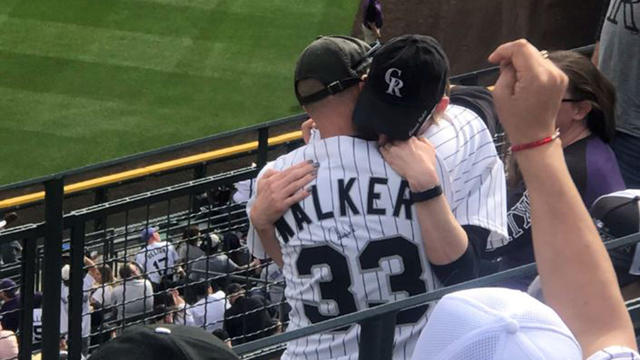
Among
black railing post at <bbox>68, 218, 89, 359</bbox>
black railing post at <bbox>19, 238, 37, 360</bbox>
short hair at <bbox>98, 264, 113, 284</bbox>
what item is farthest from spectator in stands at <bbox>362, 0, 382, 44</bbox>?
black railing post at <bbox>19, 238, 37, 360</bbox>

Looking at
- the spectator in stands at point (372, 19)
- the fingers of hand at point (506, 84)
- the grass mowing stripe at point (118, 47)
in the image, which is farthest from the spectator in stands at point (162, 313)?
the grass mowing stripe at point (118, 47)

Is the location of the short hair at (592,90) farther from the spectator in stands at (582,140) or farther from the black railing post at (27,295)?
the black railing post at (27,295)

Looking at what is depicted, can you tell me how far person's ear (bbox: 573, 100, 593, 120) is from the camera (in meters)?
3.34

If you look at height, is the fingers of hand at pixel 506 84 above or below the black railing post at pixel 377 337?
above

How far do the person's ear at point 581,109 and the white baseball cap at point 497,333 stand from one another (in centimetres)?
154

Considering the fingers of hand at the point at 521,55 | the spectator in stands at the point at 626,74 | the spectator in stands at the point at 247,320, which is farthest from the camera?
the spectator in stands at the point at 247,320

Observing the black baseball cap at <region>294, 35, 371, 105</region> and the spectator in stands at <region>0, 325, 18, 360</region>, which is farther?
the spectator in stands at <region>0, 325, 18, 360</region>

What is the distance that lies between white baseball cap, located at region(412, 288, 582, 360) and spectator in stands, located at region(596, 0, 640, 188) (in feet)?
7.67

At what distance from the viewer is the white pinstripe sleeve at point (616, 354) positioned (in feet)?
6.41

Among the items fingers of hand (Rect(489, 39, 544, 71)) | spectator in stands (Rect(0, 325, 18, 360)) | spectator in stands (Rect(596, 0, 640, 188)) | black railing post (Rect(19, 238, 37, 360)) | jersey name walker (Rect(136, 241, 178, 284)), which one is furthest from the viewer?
spectator in stands (Rect(0, 325, 18, 360))

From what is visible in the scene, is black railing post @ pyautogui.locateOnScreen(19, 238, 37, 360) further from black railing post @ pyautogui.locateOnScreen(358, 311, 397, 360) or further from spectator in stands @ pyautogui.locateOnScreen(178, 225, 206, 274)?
black railing post @ pyautogui.locateOnScreen(358, 311, 397, 360)

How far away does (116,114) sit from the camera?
11430mm

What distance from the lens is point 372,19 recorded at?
11.9m

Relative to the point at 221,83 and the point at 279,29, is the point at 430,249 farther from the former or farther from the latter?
the point at 279,29
